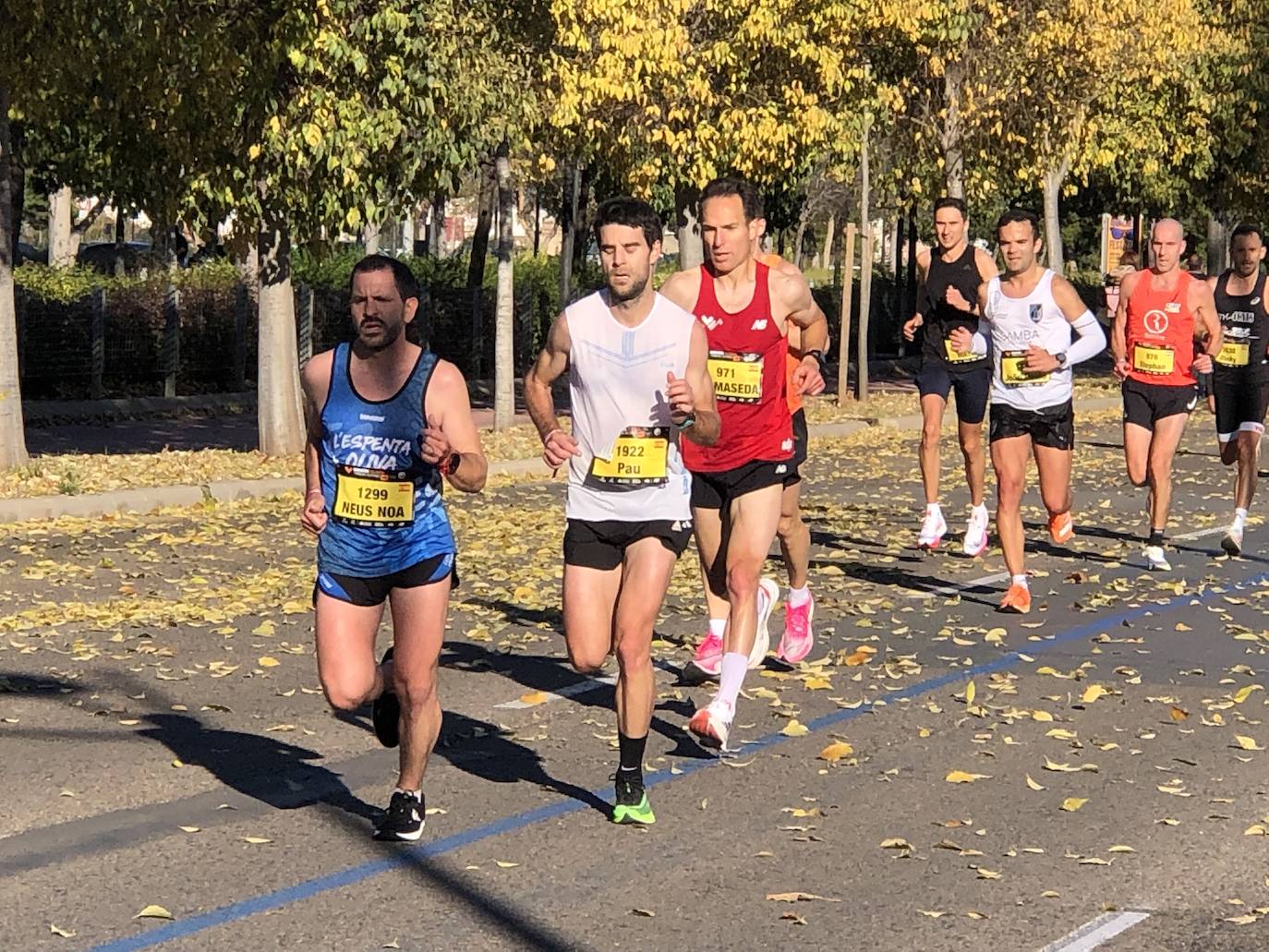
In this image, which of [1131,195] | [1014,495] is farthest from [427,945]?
[1131,195]

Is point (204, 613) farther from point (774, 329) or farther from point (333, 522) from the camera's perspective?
point (333, 522)

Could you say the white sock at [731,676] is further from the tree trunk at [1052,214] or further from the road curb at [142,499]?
the tree trunk at [1052,214]

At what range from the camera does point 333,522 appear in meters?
6.82

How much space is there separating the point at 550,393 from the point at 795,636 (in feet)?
8.95

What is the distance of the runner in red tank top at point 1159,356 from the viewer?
1374 cm

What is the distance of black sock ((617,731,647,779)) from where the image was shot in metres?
7.12

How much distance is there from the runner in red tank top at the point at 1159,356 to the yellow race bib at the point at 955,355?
900mm

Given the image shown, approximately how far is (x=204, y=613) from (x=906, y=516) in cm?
654

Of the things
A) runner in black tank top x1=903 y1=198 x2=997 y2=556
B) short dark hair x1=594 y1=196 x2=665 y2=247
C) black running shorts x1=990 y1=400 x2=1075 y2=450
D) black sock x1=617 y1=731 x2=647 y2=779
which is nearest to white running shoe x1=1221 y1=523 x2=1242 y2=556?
runner in black tank top x1=903 y1=198 x2=997 y2=556

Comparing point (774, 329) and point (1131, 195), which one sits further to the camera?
point (1131, 195)

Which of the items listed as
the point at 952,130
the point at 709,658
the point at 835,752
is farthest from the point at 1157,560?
the point at 952,130

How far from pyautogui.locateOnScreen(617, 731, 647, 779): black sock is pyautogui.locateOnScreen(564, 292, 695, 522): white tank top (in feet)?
A: 2.43

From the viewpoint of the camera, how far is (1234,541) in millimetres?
14234

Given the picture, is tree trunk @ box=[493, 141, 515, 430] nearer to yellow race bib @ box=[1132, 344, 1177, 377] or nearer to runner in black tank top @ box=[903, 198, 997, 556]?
runner in black tank top @ box=[903, 198, 997, 556]
